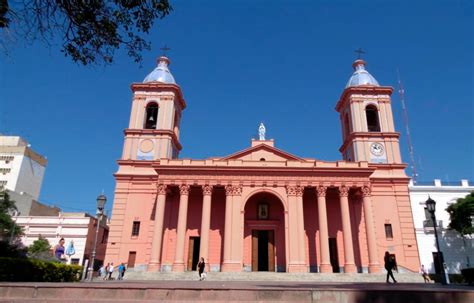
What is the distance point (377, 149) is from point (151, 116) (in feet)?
66.6

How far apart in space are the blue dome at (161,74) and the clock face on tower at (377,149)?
19.1m

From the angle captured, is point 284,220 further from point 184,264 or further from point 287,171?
point 184,264

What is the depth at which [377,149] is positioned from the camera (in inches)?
1134

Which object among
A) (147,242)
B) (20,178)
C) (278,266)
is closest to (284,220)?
(278,266)

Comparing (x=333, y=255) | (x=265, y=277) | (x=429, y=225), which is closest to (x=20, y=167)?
(x=265, y=277)

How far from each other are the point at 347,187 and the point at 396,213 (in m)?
5.09

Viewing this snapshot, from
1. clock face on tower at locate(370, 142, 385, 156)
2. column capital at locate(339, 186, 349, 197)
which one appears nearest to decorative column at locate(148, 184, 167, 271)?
column capital at locate(339, 186, 349, 197)

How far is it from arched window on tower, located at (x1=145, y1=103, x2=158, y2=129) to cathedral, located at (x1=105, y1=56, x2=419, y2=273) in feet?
5.16

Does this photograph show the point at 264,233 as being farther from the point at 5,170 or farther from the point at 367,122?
the point at 5,170

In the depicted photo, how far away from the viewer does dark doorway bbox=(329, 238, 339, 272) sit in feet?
83.0

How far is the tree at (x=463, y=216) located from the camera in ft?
86.6

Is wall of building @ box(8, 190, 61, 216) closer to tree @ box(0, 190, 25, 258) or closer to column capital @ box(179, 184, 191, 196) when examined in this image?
tree @ box(0, 190, 25, 258)

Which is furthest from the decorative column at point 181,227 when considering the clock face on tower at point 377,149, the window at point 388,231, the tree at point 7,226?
the tree at point 7,226

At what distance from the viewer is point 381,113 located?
99.6 ft
